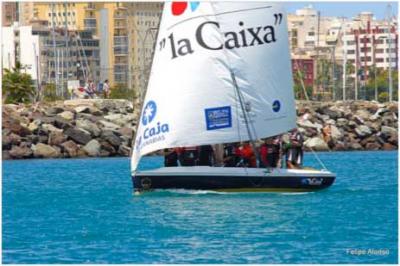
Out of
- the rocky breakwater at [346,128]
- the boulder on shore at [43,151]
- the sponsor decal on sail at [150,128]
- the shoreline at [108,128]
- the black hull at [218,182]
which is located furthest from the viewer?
the rocky breakwater at [346,128]

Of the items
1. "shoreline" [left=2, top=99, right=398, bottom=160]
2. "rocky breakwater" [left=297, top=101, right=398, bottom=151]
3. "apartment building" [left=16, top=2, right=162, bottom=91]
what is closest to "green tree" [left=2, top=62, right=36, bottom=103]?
"shoreline" [left=2, top=99, right=398, bottom=160]

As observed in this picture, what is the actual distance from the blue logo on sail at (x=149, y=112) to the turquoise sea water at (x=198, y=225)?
1680 mm

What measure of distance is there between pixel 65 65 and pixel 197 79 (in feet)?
392

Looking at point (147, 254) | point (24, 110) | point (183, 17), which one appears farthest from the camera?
point (24, 110)

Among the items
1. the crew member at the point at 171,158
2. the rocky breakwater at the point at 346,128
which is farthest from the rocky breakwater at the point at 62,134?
the crew member at the point at 171,158

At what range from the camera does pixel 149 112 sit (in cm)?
3300

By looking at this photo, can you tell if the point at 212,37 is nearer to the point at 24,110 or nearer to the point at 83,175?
the point at 83,175

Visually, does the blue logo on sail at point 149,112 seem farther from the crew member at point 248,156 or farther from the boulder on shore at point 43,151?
the boulder on shore at point 43,151

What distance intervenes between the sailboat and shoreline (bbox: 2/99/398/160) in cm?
2955

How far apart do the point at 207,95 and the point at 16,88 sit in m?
55.2

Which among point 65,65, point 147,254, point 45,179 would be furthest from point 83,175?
point 65,65

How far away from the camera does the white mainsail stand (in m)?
32.7

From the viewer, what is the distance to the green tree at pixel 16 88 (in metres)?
86.8

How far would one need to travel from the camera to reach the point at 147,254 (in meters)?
23.4
